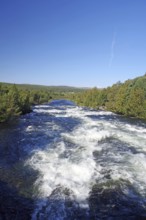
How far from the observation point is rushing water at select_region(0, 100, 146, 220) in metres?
12.1

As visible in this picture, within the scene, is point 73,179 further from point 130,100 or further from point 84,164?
point 130,100

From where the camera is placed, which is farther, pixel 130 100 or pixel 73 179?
pixel 130 100

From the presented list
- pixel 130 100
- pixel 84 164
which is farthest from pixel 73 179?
pixel 130 100

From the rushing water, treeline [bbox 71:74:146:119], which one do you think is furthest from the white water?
treeline [bbox 71:74:146:119]

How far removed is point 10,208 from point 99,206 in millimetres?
4500

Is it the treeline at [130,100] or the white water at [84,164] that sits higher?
the treeline at [130,100]

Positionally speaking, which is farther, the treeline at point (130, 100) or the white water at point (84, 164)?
the treeline at point (130, 100)

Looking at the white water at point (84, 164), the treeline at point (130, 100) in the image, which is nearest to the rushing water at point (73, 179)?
the white water at point (84, 164)

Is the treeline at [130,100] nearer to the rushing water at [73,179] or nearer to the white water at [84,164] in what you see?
the white water at [84,164]

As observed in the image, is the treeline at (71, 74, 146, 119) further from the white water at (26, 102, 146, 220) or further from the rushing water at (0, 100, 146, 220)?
the rushing water at (0, 100, 146, 220)

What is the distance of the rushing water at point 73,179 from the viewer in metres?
12.1

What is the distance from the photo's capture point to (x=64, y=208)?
40.2 feet

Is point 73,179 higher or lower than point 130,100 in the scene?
lower

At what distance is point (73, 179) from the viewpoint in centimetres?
1616
